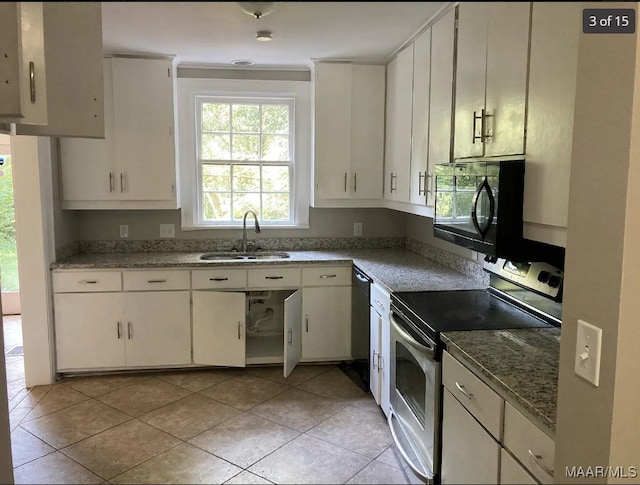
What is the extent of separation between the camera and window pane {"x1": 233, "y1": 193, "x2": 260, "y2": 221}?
407 centimetres

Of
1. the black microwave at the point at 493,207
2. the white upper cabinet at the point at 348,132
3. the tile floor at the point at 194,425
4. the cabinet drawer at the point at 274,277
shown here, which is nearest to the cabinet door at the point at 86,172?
the cabinet drawer at the point at 274,277

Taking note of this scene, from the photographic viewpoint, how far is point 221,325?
11.7 ft

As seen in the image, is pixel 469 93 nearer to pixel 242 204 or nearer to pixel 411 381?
pixel 411 381

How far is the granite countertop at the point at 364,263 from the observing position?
284 cm

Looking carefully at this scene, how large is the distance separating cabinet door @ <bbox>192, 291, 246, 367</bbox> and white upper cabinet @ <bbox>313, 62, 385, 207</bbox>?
0.99 metres

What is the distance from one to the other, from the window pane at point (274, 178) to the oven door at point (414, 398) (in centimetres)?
191

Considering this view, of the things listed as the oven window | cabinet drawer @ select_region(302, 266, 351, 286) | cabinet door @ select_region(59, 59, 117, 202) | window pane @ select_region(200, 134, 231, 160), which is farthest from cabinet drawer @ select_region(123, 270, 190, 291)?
the oven window

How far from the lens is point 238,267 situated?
3590 millimetres

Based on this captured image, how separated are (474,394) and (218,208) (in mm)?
2880

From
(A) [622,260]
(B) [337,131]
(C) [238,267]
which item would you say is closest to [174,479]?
(A) [622,260]

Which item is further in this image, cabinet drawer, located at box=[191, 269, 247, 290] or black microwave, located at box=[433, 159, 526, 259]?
cabinet drawer, located at box=[191, 269, 247, 290]

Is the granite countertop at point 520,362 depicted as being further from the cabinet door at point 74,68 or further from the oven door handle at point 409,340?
the cabinet door at point 74,68

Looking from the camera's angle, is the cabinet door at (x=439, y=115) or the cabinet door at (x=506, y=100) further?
the cabinet door at (x=439, y=115)

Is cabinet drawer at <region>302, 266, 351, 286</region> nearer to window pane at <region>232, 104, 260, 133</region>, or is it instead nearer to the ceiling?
window pane at <region>232, 104, 260, 133</region>
